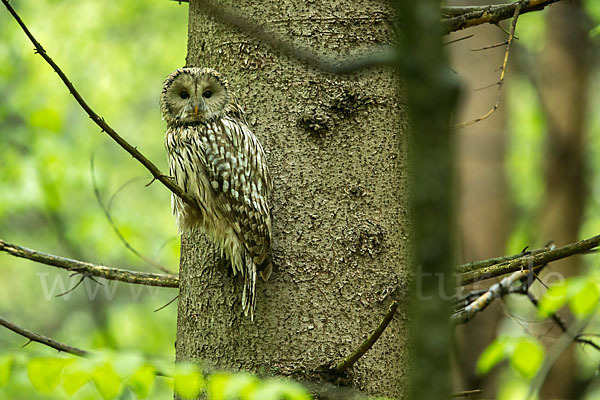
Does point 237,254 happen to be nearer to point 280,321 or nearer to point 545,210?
point 280,321

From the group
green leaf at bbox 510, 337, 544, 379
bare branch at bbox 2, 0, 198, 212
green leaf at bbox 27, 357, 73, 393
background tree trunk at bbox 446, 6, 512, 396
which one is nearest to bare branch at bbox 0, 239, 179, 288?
bare branch at bbox 2, 0, 198, 212

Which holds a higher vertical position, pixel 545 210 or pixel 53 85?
pixel 53 85

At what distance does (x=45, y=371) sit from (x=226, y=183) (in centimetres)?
120

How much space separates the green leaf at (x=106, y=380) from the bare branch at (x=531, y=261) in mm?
1413

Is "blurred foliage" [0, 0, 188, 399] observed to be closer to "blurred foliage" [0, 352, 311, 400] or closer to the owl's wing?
the owl's wing

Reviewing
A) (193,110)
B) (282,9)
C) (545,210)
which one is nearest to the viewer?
(282,9)

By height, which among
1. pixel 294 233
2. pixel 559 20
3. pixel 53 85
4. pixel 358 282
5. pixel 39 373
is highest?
pixel 559 20

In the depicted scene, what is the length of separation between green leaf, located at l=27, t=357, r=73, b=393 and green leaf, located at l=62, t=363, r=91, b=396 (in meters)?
0.08

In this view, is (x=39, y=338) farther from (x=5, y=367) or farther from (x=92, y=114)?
(x=92, y=114)

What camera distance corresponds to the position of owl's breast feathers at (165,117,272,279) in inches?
104

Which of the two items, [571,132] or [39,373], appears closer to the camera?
[39,373]

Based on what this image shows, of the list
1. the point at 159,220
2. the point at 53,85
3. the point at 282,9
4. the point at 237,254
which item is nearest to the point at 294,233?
the point at 237,254

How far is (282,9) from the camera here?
268cm

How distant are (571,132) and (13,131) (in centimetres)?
663
